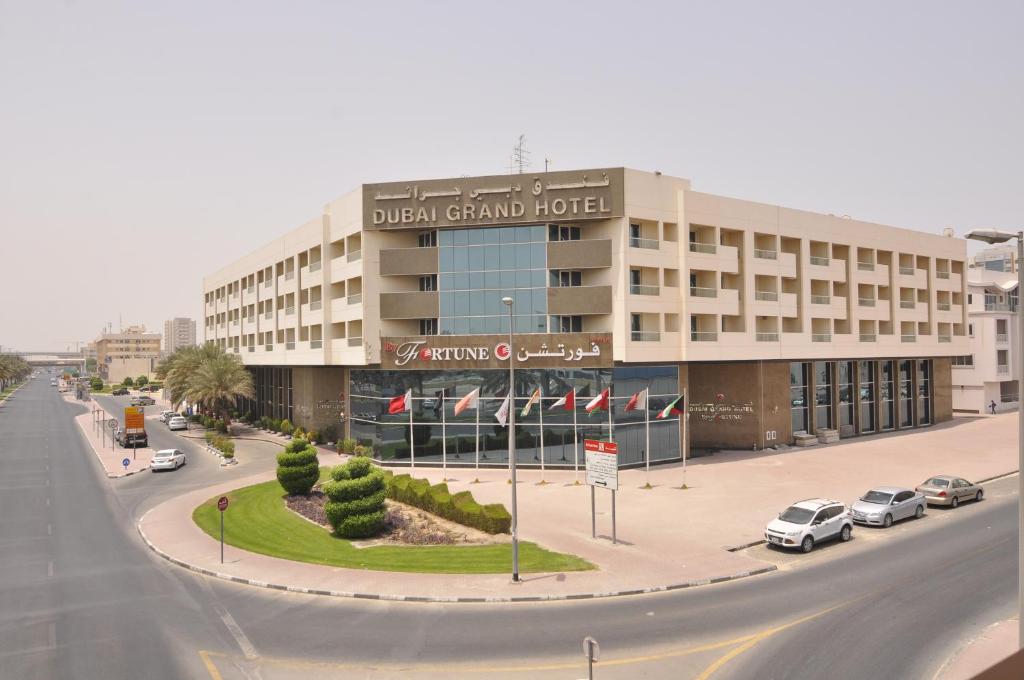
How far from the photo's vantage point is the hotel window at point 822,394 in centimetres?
5822

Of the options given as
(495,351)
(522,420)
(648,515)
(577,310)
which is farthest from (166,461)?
(648,515)

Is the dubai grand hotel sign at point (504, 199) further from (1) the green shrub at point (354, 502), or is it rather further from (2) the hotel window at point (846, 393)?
(2) the hotel window at point (846, 393)

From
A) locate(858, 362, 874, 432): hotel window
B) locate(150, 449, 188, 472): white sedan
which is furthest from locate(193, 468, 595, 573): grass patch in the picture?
locate(858, 362, 874, 432): hotel window

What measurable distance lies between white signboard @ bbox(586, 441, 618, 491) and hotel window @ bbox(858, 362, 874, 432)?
44951 mm

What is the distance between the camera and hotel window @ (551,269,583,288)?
45812 mm

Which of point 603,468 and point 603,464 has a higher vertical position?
point 603,464

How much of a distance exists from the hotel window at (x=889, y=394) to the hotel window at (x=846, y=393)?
21.0 ft

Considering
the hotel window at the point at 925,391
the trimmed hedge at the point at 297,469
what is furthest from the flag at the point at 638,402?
the hotel window at the point at 925,391

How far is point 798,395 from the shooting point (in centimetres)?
5722

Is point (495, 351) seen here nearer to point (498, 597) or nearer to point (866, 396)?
point (498, 597)

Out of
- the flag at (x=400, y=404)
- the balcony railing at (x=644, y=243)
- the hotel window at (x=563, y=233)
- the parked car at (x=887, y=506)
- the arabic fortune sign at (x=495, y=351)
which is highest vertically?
the hotel window at (x=563, y=233)

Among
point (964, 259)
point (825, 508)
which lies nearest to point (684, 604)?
point (825, 508)

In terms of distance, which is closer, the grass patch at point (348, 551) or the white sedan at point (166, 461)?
the grass patch at point (348, 551)

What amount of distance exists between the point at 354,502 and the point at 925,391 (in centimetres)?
6569
